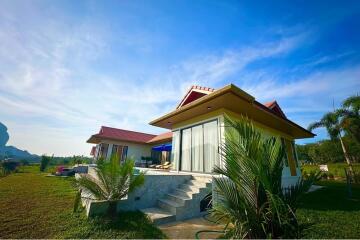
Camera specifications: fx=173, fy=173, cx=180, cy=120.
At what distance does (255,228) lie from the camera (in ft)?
9.87

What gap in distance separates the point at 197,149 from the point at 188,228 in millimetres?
5158

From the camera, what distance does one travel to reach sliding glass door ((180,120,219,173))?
381 inches

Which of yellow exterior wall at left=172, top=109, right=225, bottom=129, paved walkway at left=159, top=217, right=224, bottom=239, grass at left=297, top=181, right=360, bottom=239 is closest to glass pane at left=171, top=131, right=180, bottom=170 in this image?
yellow exterior wall at left=172, top=109, right=225, bottom=129

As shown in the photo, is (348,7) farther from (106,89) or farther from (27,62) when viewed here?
(27,62)

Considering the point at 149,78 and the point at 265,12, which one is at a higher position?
the point at 265,12

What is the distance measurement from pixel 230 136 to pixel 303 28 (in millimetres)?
7764

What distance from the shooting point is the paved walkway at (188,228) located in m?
5.20

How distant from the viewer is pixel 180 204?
7.12 metres

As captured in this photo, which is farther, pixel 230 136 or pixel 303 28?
pixel 303 28

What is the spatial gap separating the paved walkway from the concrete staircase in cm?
27

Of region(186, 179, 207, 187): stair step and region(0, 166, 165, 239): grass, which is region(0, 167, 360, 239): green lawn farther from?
region(186, 179, 207, 187): stair step

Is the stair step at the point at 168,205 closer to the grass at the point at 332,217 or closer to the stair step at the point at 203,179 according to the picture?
the stair step at the point at 203,179

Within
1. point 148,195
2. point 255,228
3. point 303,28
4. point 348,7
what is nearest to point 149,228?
point 148,195

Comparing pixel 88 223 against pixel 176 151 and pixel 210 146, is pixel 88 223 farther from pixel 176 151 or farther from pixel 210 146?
pixel 176 151
